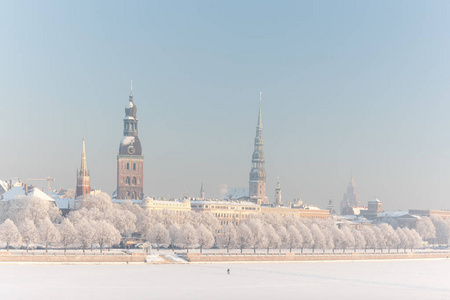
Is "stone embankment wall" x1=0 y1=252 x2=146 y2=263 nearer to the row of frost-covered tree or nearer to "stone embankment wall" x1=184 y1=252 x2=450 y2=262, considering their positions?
"stone embankment wall" x1=184 y1=252 x2=450 y2=262

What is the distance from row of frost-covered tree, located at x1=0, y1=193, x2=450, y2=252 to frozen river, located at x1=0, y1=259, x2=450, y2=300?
21.0m

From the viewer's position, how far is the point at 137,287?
100812 millimetres

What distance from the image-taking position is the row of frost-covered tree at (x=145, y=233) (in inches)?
5699

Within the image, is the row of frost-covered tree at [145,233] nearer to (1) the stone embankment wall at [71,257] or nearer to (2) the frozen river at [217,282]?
(1) the stone embankment wall at [71,257]

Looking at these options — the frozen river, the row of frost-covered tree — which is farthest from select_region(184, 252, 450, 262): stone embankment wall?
the row of frost-covered tree

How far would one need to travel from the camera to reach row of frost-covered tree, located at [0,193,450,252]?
475ft

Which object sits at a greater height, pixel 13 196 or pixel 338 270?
pixel 13 196

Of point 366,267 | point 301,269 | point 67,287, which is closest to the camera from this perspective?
point 67,287

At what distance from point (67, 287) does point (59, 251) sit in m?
44.2

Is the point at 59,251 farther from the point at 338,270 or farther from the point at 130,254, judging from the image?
the point at 338,270

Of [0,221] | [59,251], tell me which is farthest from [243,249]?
[0,221]

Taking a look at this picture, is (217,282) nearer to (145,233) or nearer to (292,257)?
(292,257)

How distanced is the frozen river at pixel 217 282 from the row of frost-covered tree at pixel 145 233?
68.8ft

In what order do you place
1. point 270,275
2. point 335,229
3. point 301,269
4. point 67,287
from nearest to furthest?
1. point 67,287
2. point 270,275
3. point 301,269
4. point 335,229
